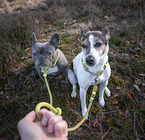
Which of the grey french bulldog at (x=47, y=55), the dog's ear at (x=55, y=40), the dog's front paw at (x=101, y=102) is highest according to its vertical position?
the dog's ear at (x=55, y=40)

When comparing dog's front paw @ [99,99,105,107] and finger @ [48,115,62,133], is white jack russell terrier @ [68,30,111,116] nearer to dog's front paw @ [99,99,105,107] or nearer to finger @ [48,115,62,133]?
dog's front paw @ [99,99,105,107]

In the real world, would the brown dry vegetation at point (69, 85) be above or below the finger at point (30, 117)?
A: below

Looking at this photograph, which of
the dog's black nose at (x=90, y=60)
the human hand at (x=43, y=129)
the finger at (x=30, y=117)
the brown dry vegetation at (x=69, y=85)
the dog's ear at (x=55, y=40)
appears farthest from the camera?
the dog's ear at (x=55, y=40)

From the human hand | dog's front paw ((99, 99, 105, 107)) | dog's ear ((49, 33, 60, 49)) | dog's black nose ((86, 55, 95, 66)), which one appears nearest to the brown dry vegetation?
dog's front paw ((99, 99, 105, 107))

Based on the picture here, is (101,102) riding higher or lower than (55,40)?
lower

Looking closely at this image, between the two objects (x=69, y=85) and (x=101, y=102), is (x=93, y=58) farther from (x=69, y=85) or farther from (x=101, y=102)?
(x=69, y=85)

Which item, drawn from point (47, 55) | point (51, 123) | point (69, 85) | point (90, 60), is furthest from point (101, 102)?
point (51, 123)

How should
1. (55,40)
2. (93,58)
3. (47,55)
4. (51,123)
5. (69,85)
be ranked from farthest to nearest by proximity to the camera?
(69,85), (55,40), (47,55), (93,58), (51,123)

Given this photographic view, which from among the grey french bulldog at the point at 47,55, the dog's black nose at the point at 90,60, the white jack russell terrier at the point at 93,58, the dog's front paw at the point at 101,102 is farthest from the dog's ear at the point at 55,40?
the dog's front paw at the point at 101,102

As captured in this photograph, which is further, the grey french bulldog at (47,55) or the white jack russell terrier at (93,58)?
the grey french bulldog at (47,55)

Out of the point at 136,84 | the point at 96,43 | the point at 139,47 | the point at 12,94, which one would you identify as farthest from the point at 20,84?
the point at 139,47

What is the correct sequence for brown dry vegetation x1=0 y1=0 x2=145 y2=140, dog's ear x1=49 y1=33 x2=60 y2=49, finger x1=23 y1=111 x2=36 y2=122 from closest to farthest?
finger x1=23 y1=111 x2=36 y2=122
brown dry vegetation x1=0 y1=0 x2=145 y2=140
dog's ear x1=49 y1=33 x2=60 y2=49

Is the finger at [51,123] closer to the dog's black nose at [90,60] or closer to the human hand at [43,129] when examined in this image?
the human hand at [43,129]

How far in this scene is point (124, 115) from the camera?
233 centimetres
